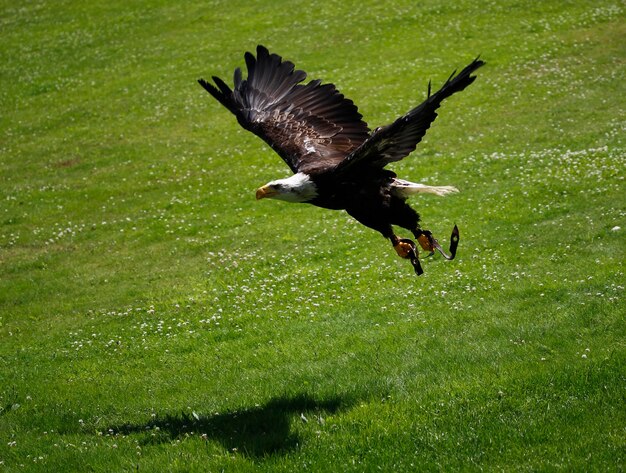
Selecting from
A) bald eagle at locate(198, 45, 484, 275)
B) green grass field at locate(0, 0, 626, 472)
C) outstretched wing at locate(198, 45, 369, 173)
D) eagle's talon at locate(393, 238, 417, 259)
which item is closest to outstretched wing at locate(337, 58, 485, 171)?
bald eagle at locate(198, 45, 484, 275)

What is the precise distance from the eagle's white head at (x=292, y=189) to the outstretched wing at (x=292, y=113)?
2.99 ft

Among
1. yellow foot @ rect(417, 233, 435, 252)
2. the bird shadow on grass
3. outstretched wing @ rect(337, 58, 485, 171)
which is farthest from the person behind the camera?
yellow foot @ rect(417, 233, 435, 252)

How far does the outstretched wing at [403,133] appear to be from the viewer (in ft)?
28.3

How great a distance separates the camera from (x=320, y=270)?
1467 centimetres

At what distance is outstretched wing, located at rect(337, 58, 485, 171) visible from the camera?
8.64 meters

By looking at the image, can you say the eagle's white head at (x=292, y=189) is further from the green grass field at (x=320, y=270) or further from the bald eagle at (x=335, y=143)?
the green grass field at (x=320, y=270)

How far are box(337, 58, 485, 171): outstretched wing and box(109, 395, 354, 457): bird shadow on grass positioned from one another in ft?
9.23

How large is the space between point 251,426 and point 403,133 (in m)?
3.68

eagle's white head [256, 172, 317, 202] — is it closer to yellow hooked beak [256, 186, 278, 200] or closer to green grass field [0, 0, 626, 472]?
yellow hooked beak [256, 186, 278, 200]

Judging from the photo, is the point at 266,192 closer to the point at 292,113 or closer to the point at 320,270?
the point at 292,113

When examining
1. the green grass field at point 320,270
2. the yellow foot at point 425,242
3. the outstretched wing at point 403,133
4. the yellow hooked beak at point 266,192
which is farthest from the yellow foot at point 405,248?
the yellow hooked beak at point 266,192

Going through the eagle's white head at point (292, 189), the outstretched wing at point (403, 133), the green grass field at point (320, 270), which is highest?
the outstretched wing at point (403, 133)

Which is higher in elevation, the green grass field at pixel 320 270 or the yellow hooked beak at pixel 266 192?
the yellow hooked beak at pixel 266 192

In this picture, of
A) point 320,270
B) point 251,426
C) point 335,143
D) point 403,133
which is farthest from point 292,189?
point 320,270
